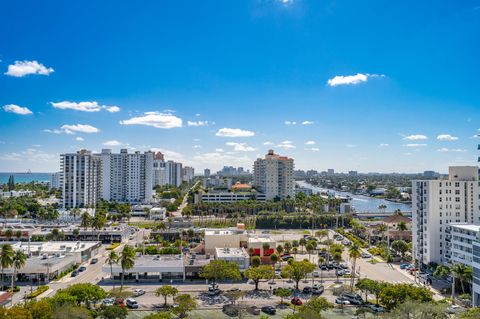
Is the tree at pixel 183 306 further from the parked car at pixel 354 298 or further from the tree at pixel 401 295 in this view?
the tree at pixel 401 295

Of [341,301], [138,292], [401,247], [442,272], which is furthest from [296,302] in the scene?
[401,247]

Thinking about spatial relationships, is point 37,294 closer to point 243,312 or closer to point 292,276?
point 243,312

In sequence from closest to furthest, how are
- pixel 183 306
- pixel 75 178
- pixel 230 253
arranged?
1. pixel 183 306
2. pixel 230 253
3. pixel 75 178

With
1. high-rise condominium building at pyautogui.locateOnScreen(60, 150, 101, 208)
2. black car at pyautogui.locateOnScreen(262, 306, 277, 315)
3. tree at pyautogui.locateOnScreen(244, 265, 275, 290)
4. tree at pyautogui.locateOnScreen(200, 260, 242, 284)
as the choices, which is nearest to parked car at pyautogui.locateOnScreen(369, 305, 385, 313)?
black car at pyautogui.locateOnScreen(262, 306, 277, 315)

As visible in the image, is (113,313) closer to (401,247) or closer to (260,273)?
(260,273)

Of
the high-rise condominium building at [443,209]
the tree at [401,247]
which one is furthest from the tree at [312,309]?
the tree at [401,247]

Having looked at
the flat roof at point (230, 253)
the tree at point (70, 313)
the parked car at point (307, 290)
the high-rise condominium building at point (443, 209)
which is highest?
the high-rise condominium building at point (443, 209)
